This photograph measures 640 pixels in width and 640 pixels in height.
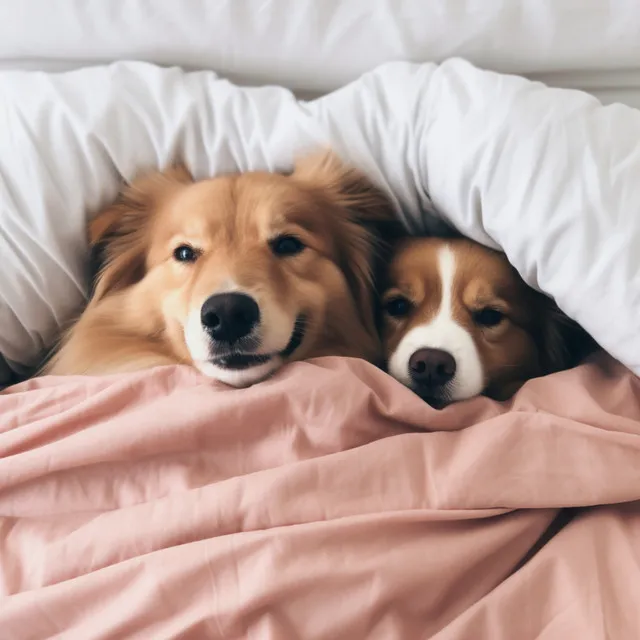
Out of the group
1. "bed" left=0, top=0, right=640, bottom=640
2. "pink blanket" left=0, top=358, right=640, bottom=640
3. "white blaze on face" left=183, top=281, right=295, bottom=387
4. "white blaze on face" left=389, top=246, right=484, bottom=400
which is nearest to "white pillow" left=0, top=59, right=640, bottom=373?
"bed" left=0, top=0, right=640, bottom=640

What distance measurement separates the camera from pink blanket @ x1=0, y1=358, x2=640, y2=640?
0.86 metres

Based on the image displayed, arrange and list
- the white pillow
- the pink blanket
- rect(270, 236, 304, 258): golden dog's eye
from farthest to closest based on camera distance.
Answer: rect(270, 236, 304, 258): golden dog's eye
the white pillow
the pink blanket

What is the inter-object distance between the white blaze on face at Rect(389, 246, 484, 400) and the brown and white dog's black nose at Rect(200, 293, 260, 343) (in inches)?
11.1

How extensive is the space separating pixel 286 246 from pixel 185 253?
0.62 ft

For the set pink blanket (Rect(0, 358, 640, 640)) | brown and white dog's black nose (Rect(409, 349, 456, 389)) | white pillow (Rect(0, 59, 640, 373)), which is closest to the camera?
pink blanket (Rect(0, 358, 640, 640))

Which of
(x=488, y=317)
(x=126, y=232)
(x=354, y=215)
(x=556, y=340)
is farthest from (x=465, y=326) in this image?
(x=126, y=232)

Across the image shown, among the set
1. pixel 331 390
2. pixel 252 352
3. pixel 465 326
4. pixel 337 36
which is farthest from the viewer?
pixel 337 36

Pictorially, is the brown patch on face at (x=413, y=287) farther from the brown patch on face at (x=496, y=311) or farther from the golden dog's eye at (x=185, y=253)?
the golden dog's eye at (x=185, y=253)

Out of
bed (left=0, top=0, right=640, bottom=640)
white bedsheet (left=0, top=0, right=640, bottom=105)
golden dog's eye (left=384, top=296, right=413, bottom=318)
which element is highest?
white bedsheet (left=0, top=0, right=640, bottom=105)

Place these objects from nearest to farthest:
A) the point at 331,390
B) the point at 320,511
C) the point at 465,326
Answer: the point at 320,511, the point at 331,390, the point at 465,326

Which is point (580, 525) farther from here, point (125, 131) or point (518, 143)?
point (125, 131)

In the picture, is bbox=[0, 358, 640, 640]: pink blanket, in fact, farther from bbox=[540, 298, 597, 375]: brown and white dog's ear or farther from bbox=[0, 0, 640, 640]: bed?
bbox=[540, 298, 597, 375]: brown and white dog's ear

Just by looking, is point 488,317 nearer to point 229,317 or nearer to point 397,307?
point 397,307

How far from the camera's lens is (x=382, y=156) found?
1.32 m
